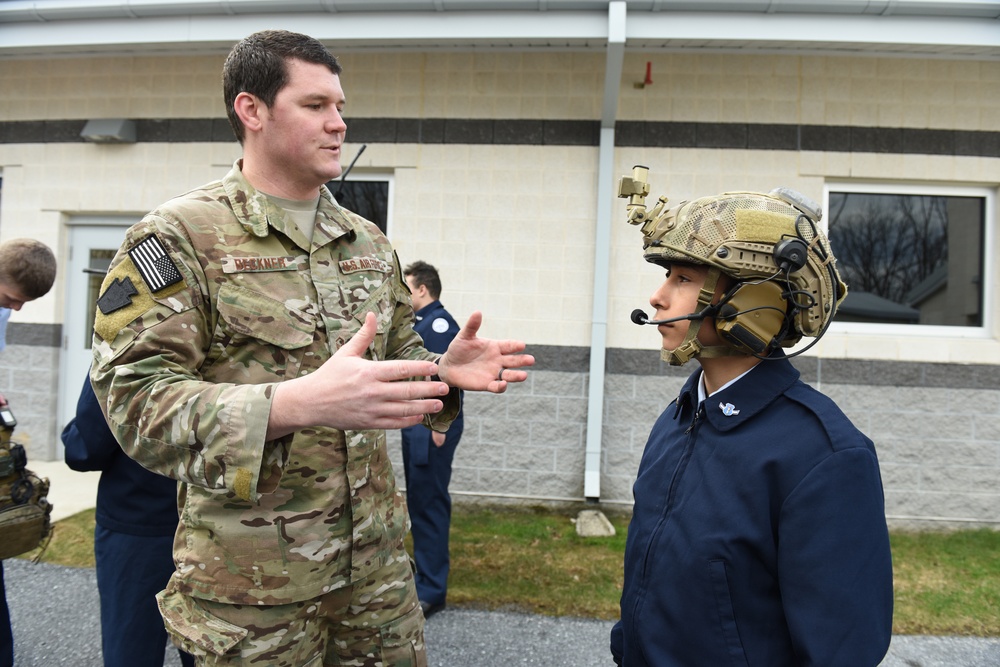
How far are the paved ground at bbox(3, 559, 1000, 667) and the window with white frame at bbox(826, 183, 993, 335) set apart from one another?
10.0 feet

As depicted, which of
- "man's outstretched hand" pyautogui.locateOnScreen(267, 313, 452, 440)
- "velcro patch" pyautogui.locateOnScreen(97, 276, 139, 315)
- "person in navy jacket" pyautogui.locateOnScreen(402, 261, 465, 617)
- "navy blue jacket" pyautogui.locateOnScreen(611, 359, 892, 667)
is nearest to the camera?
"man's outstretched hand" pyautogui.locateOnScreen(267, 313, 452, 440)

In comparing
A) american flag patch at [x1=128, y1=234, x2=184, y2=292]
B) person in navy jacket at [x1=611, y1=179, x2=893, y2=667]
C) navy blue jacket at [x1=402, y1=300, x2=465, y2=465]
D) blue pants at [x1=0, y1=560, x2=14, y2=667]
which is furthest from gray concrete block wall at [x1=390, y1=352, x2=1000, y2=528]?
american flag patch at [x1=128, y1=234, x2=184, y2=292]

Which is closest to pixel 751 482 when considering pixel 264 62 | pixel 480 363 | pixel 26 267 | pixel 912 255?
pixel 480 363

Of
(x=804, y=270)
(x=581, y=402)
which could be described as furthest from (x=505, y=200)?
(x=804, y=270)

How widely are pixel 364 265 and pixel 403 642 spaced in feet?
3.59

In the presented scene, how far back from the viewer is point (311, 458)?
5.72 ft

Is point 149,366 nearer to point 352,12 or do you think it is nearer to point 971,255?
point 352,12

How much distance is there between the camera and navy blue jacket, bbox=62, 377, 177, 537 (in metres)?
2.46

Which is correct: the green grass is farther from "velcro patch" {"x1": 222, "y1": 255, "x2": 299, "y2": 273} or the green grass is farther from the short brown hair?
"velcro patch" {"x1": 222, "y1": 255, "x2": 299, "y2": 273}

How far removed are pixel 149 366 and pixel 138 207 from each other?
6.12 m

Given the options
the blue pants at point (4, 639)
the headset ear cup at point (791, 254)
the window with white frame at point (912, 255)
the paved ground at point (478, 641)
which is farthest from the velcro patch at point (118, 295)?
the window with white frame at point (912, 255)

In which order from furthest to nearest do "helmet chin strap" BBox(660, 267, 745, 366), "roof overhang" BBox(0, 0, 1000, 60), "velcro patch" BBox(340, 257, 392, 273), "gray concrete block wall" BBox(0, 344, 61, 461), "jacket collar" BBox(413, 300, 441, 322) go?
"gray concrete block wall" BBox(0, 344, 61, 461) → "roof overhang" BBox(0, 0, 1000, 60) → "jacket collar" BBox(413, 300, 441, 322) → "velcro patch" BBox(340, 257, 392, 273) → "helmet chin strap" BBox(660, 267, 745, 366)

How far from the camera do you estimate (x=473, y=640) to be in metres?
3.76

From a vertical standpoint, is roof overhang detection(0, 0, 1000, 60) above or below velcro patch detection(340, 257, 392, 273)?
above
